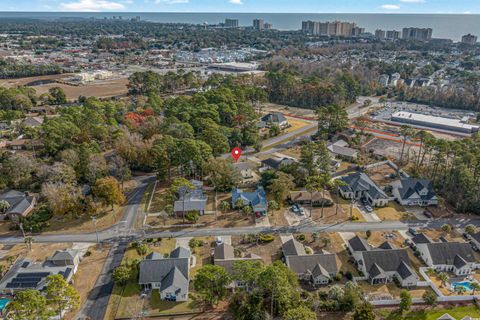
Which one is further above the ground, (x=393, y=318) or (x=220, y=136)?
(x=220, y=136)

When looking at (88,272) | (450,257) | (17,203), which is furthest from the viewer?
(17,203)

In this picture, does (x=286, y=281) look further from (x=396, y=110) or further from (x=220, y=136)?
(x=396, y=110)

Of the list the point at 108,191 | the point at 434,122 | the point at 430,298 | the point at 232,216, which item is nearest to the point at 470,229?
the point at 430,298

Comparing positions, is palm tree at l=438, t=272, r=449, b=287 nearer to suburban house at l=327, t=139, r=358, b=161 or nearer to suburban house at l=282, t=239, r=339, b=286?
suburban house at l=282, t=239, r=339, b=286

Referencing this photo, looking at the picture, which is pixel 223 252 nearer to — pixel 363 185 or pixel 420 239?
pixel 420 239

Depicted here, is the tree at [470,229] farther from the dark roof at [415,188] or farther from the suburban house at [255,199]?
the suburban house at [255,199]

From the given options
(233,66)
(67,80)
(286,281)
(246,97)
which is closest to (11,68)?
(67,80)
